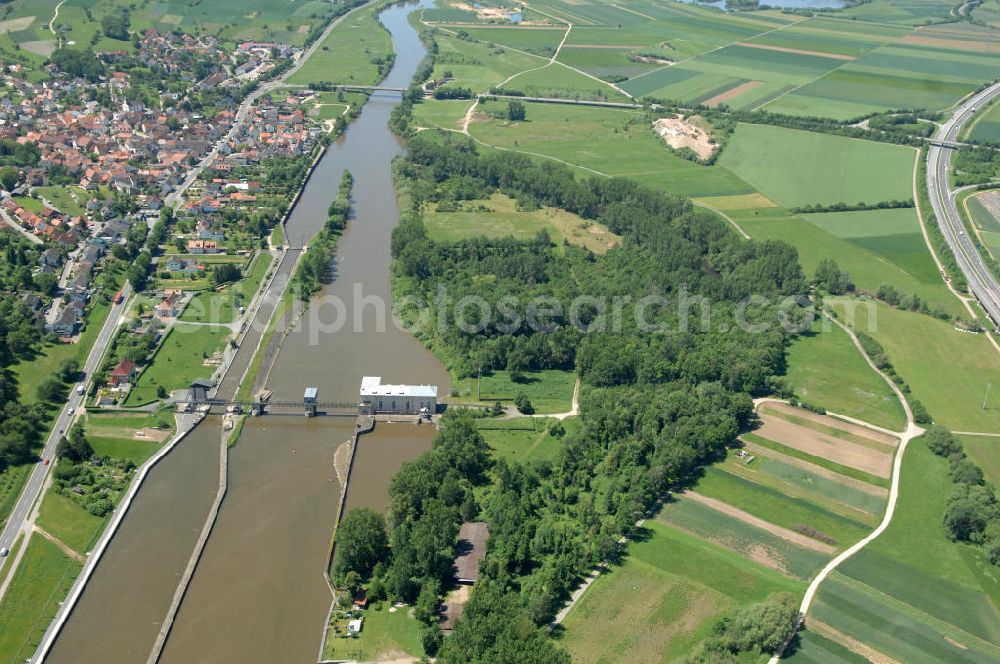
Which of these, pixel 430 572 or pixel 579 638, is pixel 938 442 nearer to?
pixel 579 638

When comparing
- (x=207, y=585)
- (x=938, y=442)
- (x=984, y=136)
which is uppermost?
(x=984, y=136)

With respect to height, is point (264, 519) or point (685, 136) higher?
point (685, 136)

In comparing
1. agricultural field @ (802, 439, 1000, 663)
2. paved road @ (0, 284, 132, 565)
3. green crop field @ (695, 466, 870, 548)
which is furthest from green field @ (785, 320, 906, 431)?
paved road @ (0, 284, 132, 565)

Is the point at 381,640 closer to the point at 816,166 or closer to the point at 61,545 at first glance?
the point at 61,545

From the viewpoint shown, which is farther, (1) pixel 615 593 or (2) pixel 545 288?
(2) pixel 545 288

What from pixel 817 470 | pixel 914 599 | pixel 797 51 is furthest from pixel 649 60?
pixel 914 599

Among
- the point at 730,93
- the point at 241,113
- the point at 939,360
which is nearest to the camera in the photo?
the point at 939,360

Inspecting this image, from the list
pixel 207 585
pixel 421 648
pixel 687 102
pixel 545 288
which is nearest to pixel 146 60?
pixel 687 102
